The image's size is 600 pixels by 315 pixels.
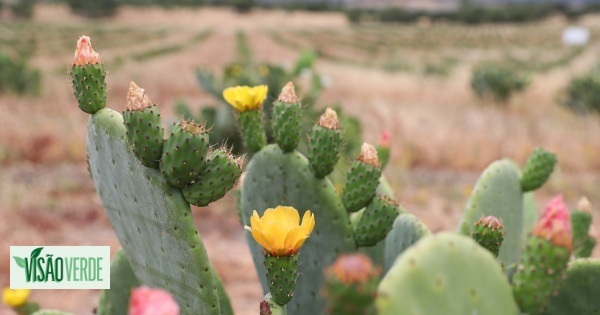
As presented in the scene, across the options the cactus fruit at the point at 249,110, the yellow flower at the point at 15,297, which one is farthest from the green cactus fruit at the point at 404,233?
the yellow flower at the point at 15,297

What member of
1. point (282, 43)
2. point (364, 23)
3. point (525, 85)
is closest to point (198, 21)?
point (364, 23)

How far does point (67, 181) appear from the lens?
7.77 metres

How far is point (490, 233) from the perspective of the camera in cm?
144

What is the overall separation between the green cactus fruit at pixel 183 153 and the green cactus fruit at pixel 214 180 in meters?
0.02

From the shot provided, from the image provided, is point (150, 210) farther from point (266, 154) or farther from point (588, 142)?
point (588, 142)

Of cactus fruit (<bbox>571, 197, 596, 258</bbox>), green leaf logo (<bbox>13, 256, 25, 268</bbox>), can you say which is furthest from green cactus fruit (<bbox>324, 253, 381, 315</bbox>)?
cactus fruit (<bbox>571, 197, 596, 258</bbox>)

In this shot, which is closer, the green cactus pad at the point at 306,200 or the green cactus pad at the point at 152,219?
the green cactus pad at the point at 152,219

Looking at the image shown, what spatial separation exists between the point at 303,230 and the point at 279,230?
46mm

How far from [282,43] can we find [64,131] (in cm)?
3493

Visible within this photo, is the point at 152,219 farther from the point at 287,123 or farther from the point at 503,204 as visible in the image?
the point at 503,204

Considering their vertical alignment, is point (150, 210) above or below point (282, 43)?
below

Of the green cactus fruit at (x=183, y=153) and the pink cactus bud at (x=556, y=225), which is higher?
the green cactus fruit at (x=183, y=153)

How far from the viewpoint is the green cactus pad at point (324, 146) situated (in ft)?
5.43

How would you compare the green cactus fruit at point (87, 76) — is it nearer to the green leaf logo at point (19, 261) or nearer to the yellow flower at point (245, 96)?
the yellow flower at point (245, 96)
